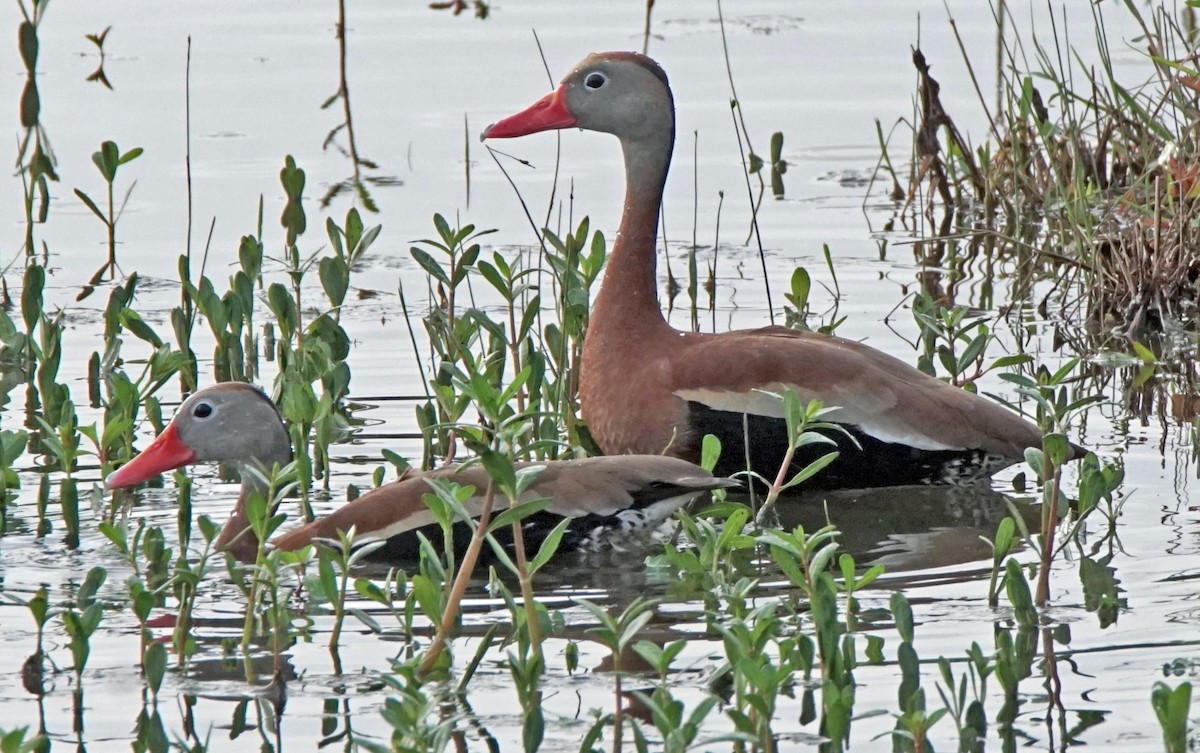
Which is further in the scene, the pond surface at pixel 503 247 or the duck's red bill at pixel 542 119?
the duck's red bill at pixel 542 119

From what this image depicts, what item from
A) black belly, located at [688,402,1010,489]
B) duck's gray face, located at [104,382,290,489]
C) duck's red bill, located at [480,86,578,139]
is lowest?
black belly, located at [688,402,1010,489]

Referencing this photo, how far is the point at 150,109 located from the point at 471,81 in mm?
1711

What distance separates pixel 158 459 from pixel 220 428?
0.65 feet

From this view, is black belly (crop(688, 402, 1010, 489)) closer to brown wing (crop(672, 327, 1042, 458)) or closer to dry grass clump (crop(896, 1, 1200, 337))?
brown wing (crop(672, 327, 1042, 458))

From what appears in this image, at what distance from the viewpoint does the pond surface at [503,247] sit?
15.5 feet

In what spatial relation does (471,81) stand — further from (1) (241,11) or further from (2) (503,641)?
(2) (503,641)

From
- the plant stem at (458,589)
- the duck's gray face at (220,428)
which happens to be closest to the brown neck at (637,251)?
the duck's gray face at (220,428)

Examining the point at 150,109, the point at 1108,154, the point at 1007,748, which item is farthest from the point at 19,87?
the point at 1007,748

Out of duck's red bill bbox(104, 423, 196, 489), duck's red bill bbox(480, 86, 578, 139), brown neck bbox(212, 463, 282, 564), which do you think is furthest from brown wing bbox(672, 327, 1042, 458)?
duck's red bill bbox(104, 423, 196, 489)

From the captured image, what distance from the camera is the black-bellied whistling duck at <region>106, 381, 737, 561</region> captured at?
5.72 m

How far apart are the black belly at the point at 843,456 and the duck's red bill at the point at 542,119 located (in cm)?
134

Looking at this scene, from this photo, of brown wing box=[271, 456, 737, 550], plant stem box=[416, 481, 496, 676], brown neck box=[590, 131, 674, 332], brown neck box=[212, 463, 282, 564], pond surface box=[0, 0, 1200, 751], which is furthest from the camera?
brown neck box=[590, 131, 674, 332]

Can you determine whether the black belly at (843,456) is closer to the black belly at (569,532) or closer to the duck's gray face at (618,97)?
the black belly at (569,532)

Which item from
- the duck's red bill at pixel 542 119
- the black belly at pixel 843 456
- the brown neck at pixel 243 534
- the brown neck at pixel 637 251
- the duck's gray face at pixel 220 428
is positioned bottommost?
the brown neck at pixel 243 534
